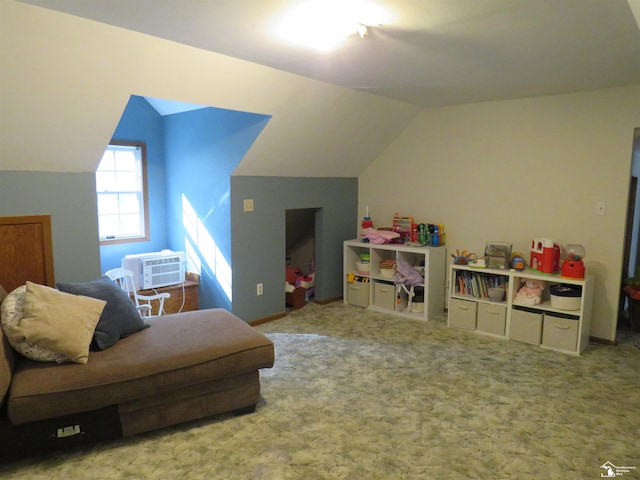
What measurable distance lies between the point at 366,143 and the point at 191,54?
2.39 m

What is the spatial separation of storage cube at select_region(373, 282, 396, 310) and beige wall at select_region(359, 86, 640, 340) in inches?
30.9

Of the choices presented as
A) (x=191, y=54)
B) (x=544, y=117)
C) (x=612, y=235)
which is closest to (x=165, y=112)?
(x=191, y=54)

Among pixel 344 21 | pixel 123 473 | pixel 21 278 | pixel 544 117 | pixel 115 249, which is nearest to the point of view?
pixel 123 473

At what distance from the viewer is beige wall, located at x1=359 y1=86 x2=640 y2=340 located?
12.2 feet

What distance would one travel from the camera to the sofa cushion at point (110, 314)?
2.45m

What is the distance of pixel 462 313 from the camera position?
4176 millimetres

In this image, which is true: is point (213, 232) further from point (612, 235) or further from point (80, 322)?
point (612, 235)

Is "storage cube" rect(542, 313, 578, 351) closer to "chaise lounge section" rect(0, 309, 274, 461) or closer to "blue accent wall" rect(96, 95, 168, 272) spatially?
"chaise lounge section" rect(0, 309, 274, 461)

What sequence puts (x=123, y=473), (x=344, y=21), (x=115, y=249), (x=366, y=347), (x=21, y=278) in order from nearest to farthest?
1. (x=123, y=473)
2. (x=344, y=21)
3. (x=21, y=278)
4. (x=366, y=347)
5. (x=115, y=249)

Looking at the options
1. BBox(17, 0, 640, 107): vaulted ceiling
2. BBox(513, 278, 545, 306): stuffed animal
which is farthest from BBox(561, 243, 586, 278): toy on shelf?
BBox(17, 0, 640, 107): vaulted ceiling

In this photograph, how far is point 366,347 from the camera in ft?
12.2

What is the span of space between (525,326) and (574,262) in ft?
2.17

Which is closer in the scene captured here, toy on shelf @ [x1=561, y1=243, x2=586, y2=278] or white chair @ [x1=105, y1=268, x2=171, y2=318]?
toy on shelf @ [x1=561, y1=243, x2=586, y2=278]

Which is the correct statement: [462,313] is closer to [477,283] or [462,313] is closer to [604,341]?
[477,283]
